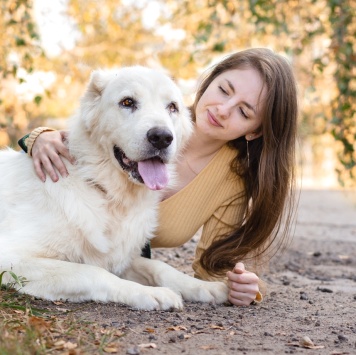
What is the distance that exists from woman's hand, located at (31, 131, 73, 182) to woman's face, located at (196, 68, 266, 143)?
3.14 feet

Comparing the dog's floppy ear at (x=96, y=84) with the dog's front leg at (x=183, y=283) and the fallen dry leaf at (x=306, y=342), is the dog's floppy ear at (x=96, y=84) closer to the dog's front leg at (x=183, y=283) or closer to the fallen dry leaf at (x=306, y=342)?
the dog's front leg at (x=183, y=283)

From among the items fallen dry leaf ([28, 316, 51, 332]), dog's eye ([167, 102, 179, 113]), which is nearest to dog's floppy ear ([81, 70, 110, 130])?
dog's eye ([167, 102, 179, 113])

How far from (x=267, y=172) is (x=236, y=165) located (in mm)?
272

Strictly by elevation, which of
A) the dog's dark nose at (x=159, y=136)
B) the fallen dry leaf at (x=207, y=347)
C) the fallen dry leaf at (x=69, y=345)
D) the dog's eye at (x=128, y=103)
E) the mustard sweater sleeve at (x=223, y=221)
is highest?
the dog's eye at (x=128, y=103)

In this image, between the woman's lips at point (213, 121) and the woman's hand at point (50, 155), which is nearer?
the woman's hand at point (50, 155)

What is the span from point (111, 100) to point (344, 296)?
2.06m

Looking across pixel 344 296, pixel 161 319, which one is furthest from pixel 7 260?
pixel 344 296

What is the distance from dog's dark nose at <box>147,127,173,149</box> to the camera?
10.2 ft

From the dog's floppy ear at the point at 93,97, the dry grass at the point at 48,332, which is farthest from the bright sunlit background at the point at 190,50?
the dry grass at the point at 48,332

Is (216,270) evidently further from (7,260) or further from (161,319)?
(7,260)

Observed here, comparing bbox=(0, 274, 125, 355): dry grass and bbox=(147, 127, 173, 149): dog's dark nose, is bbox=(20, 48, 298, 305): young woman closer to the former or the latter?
bbox=(147, 127, 173, 149): dog's dark nose

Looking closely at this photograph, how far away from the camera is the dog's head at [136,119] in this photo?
3.15 m

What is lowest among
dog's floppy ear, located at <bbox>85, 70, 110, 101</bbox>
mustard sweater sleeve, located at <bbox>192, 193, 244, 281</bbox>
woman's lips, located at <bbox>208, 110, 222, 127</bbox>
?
mustard sweater sleeve, located at <bbox>192, 193, 244, 281</bbox>

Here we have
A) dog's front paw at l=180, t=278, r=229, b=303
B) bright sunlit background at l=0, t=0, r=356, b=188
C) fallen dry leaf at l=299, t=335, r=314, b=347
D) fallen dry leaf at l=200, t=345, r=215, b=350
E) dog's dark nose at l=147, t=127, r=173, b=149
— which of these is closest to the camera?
fallen dry leaf at l=200, t=345, r=215, b=350
